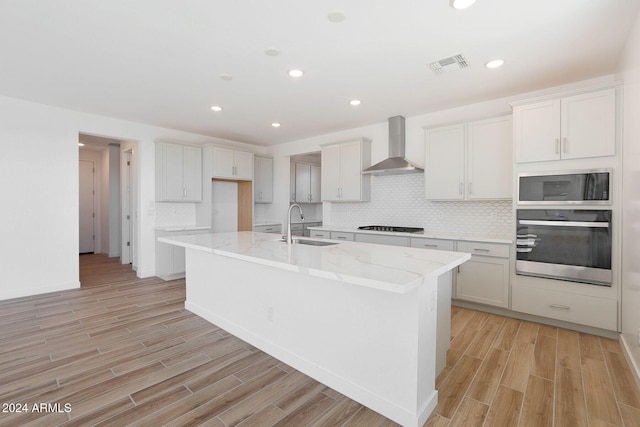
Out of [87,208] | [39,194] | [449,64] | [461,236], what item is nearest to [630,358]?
[461,236]

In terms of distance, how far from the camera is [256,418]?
1.77 m

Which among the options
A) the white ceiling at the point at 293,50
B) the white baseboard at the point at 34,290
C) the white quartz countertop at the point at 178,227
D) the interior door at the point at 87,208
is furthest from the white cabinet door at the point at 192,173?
the interior door at the point at 87,208

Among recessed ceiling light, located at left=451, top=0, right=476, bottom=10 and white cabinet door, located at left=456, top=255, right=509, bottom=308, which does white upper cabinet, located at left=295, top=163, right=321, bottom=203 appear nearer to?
white cabinet door, located at left=456, top=255, right=509, bottom=308

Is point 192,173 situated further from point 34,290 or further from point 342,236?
point 342,236

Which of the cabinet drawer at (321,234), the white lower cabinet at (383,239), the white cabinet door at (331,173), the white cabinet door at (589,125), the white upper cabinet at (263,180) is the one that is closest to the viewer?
the white cabinet door at (589,125)

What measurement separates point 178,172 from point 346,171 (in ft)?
9.44

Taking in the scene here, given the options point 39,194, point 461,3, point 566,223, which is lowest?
point 566,223

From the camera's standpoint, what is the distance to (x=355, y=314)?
1.96m

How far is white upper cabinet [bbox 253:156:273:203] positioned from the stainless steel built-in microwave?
4690mm

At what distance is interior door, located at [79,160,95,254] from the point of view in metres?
7.50

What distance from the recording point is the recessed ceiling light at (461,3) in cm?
201

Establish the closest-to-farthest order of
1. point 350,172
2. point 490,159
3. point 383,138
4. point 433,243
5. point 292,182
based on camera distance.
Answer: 1. point 490,159
2. point 433,243
3. point 383,138
4. point 350,172
5. point 292,182

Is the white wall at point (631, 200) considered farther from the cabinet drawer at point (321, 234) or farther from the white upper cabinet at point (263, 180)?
the white upper cabinet at point (263, 180)

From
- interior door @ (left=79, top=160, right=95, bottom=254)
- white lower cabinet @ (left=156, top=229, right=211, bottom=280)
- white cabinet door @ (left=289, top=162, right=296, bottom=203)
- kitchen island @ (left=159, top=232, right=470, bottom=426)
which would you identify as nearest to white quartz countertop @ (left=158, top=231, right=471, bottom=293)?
kitchen island @ (left=159, top=232, right=470, bottom=426)
